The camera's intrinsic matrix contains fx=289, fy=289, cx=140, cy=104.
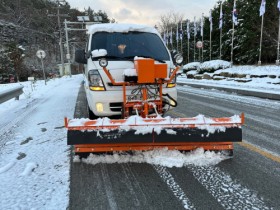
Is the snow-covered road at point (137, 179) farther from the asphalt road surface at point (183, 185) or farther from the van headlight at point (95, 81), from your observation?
the van headlight at point (95, 81)

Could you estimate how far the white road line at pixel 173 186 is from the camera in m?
2.80

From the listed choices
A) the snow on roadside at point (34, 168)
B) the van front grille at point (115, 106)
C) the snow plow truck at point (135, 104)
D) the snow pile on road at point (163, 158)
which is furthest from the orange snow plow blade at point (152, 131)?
the van front grille at point (115, 106)

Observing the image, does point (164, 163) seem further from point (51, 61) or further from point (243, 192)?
point (51, 61)

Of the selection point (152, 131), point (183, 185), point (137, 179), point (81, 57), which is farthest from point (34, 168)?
point (81, 57)

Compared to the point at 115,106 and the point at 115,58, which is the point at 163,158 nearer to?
the point at 115,106

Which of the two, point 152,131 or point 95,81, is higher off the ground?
point 95,81

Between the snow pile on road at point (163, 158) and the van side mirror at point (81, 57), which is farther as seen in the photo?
the van side mirror at point (81, 57)

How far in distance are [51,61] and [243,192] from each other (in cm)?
6214

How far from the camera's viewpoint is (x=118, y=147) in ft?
12.7

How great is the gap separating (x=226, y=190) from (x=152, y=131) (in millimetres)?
1119

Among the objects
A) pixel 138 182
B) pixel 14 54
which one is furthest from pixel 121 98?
pixel 14 54

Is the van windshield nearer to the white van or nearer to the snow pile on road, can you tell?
the white van

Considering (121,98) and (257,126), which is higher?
(121,98)

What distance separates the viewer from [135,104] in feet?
14.9
